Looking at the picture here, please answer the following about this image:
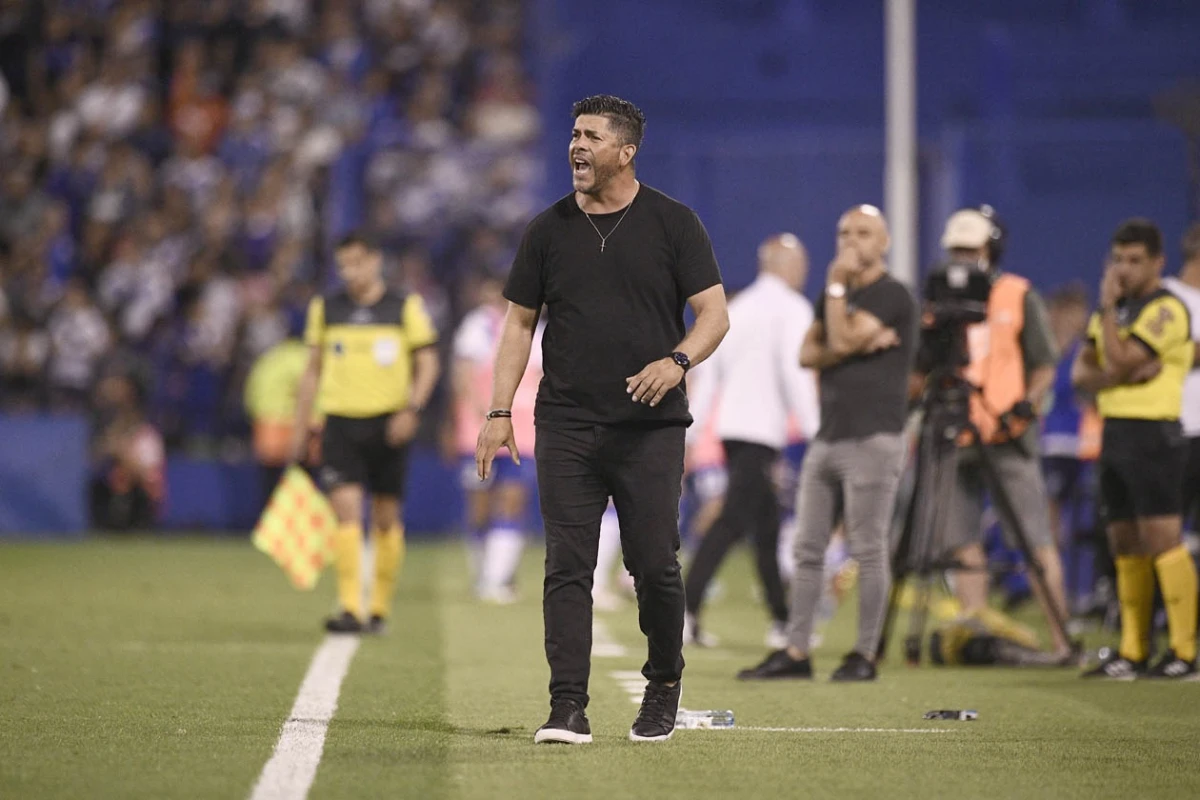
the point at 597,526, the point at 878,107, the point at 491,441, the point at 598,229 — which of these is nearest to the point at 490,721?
the point at 597,526

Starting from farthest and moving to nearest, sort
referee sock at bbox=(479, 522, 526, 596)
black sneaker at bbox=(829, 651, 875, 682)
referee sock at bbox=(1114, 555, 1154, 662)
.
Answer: referee sock at bbox=(479, 522, 526, 596) → referee sock at bbox=(1114, 555, 1154, 662) → black sneaker at bbox=(829, 651, 875, 682)

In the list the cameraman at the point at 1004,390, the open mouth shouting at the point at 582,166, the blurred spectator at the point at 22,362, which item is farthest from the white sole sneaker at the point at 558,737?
the blurred spectator at the point at 22,362

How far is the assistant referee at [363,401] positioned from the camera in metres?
12.1

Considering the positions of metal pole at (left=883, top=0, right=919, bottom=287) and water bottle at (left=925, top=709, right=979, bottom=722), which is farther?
metal pole at (left=883, top=0, right=919, bottom=287)

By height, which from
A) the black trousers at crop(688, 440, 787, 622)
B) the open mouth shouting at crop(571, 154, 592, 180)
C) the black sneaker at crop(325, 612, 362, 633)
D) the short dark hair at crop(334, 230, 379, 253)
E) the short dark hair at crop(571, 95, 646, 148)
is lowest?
the black sneaker at crop(325, 612, 362, 633)

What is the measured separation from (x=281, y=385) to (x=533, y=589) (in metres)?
6.15

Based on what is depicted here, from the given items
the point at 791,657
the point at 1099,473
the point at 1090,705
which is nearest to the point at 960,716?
the point at 1090,705

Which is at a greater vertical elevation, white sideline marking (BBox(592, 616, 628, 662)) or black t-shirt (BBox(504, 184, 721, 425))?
black t-shirt (BBox(504, 184, 721, 425))

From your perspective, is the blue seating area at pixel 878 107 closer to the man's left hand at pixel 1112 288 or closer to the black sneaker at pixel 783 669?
the man's left hand at pixel 1112 288

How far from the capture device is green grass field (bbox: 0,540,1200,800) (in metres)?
6.33

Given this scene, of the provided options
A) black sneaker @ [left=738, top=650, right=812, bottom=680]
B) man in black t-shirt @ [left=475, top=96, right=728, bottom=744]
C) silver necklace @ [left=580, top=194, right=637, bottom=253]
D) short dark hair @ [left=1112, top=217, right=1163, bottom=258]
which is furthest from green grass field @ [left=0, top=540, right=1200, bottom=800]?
short dark hair @ [left=1112, top=217, right=1163, bottom=258]

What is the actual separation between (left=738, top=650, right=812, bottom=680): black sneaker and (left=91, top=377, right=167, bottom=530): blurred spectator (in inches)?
510

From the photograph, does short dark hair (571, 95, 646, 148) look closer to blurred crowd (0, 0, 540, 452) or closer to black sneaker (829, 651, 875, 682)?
black sneaker (829, 651, 875, 682)

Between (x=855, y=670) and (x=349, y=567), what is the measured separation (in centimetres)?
360
